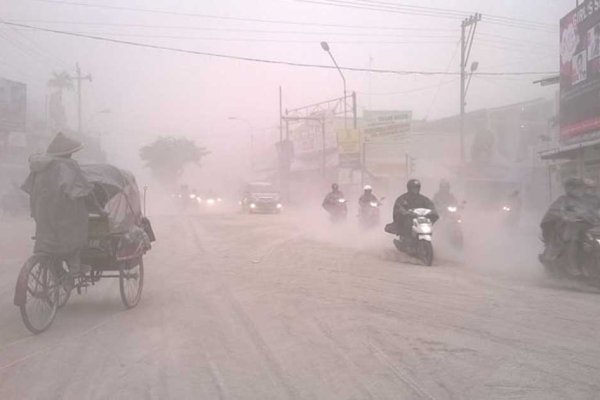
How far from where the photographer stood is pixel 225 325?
274 inches

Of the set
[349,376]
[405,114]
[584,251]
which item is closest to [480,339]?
[349,376]

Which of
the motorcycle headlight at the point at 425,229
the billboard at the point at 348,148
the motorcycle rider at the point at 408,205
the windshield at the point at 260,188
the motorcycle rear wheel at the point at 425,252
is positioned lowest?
the motorcycle rear wheel at the point at 425,252

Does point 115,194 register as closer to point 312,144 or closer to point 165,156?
point 312,144

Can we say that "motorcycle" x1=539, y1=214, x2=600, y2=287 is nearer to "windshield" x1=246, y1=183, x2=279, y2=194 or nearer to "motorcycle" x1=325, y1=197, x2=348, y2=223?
"motorcycle" x1=325, y1=197, x2=348, y2=223

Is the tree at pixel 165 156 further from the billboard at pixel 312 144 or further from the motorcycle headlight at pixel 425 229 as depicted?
the motorcycle headlight at pixel 425 229

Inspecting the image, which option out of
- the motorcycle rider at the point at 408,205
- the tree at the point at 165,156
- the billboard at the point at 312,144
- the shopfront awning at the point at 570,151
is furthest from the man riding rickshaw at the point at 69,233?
the tree at the point at 165,156

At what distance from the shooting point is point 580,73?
2153 cm

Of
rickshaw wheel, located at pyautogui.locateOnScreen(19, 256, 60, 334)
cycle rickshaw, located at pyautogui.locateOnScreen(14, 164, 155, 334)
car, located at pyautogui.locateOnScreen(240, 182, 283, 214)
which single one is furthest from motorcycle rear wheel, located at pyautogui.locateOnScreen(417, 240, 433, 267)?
car, located at pyautogui.locateOnScreen(240, 182, 283, 214)

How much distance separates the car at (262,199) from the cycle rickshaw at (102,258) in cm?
3209

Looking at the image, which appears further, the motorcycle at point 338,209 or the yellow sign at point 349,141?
the yellow sign at point 349,141

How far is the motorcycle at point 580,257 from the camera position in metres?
9.42

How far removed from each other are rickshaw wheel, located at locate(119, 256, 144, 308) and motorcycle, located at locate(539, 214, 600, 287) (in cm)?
637

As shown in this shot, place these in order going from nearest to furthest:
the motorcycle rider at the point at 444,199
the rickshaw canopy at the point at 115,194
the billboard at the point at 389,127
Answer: the rickshaw canopy at the point at 115,194 → the motorcycle rider at the point at 444,199 → the billboard at the point at 389,127

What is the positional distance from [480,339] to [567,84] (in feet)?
61.4
